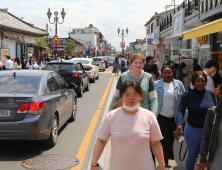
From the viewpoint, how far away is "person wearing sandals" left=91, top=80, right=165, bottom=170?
2695 mm

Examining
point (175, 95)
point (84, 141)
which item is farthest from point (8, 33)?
point (175, 95)

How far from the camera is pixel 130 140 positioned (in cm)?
269

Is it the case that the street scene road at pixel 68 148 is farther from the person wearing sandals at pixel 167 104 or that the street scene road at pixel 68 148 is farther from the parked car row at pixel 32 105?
the person wearing sandals at pixel 167 104

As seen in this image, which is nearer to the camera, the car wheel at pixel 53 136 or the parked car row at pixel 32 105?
the parked car row at pixel 32 105

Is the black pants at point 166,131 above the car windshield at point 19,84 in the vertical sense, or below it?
below

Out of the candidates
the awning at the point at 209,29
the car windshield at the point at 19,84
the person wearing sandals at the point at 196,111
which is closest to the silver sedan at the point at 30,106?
the car windshield at the point at 19,84

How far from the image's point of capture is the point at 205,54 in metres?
15.5

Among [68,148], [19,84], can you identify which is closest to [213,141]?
[68,148]

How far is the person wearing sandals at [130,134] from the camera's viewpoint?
8.84 ft

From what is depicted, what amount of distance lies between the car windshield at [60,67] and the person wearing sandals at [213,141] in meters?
10.0

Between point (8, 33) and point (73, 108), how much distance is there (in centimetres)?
1721

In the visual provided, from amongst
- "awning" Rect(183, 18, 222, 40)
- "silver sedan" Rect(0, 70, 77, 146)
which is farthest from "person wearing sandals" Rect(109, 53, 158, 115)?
"awning" Rect(183, 18, 222, 40)

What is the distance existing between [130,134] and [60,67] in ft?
33.8

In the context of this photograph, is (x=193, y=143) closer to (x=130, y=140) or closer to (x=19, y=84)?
(x=130, y=140)
